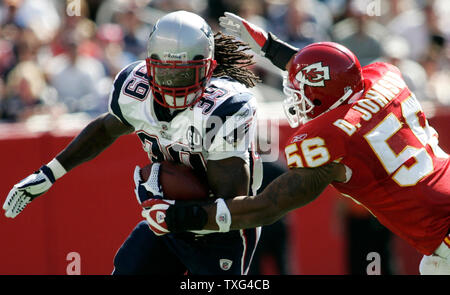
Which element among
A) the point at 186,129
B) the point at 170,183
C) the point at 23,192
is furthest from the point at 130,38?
the point at 170,183

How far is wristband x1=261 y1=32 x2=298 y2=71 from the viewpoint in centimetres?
417

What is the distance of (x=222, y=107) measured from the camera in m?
3.68

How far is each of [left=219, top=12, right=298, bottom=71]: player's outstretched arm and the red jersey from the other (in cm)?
75

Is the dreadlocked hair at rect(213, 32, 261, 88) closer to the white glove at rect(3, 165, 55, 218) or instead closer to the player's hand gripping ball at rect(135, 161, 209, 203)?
the player's hand gripping ball at rect(135, 161, 209, 203)

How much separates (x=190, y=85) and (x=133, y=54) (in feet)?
13.2

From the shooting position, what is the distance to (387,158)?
133 inches

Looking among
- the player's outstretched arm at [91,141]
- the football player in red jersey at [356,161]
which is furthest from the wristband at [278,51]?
the player's outstretched arm at [91,141]

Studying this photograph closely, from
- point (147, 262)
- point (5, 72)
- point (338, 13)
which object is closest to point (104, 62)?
point (5, 72)

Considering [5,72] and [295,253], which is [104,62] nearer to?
[5,72]

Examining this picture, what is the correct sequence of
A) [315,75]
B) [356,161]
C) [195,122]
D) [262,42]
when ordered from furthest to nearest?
[262,42]
[195,122]
[315,75]
[356,161]

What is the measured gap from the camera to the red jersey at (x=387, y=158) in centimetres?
334

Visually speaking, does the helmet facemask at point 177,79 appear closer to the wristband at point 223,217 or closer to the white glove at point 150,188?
the white glove at point 150,188

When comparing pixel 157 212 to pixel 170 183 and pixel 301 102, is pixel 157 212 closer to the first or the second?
pixel 170 183

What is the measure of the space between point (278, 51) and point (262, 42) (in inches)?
4.5
